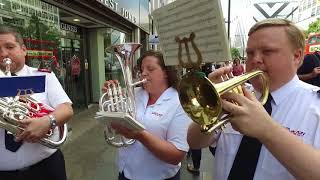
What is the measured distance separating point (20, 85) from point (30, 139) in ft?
1.27

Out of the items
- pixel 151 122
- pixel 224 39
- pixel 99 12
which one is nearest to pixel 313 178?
pixel 224 39

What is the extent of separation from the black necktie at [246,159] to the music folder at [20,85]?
122cm

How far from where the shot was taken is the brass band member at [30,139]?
2.18m

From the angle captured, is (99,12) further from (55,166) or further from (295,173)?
(295,173)

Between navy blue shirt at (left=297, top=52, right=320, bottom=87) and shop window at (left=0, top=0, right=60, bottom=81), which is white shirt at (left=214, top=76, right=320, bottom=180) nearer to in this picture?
navy blue shirt at (left=297, top=52, right=320, bottom=87)

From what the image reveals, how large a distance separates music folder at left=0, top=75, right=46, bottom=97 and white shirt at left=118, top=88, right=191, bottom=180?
0.76 metres

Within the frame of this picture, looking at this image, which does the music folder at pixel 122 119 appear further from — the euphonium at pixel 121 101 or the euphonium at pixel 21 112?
the euphonium at pixel 21 112

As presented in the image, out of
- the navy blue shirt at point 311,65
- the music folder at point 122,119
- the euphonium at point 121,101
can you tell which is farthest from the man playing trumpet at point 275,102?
the navy blue shirt at point 311,65

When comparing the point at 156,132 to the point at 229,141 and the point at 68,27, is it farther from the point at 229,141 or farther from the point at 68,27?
the point at 68,27

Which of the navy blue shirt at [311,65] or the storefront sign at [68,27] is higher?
the storefront sign at [68,27]

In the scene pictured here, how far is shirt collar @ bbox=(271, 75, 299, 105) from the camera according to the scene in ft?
5.07

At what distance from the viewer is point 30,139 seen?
7.11ft

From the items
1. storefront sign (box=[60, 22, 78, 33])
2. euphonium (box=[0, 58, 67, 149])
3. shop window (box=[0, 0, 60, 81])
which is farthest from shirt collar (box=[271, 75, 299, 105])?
storefront sign (box=[60, 22, 78, 33])

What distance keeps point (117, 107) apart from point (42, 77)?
1.75ft
